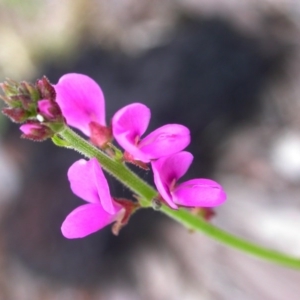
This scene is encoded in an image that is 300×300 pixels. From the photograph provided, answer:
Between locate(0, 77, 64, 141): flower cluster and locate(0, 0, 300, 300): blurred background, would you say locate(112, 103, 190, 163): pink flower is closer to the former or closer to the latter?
locate(0, 77, 64, 141): flower cluster

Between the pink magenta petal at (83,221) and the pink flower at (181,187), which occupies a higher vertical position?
the pink flower at (181,187)

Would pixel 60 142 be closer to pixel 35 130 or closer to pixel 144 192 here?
pixel 35 130

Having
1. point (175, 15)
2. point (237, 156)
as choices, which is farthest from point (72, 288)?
point (175, 15)

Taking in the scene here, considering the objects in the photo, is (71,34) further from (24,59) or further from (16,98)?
(16,98)

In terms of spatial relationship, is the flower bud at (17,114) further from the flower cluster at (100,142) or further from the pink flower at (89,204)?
the pink flower at (89,204)

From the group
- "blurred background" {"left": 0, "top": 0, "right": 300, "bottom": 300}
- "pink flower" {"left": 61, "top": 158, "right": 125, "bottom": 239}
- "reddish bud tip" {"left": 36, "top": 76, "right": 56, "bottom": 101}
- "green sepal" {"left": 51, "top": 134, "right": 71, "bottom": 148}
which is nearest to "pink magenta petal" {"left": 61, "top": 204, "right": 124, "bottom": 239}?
"pink flower" {"left": 61, "top": 158, "right": 125, "bottom": 239}

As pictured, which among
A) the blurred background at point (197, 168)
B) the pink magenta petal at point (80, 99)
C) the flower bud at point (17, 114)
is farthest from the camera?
the blurred background at point (197, 168)

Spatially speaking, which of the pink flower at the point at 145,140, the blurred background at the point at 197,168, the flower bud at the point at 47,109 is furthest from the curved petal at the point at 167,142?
the blurred background at the point at 197,168

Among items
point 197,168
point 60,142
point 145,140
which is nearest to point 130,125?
point 145,140
